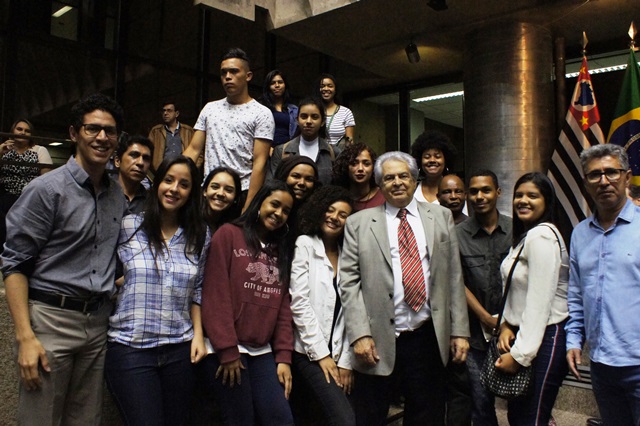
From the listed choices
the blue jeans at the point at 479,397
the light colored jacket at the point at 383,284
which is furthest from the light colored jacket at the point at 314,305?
the blue jeans at the point at 479,397

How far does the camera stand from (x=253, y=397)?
11.2 ft

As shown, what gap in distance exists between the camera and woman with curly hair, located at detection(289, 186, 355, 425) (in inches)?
140

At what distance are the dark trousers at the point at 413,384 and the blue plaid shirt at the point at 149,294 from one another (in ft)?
3.97

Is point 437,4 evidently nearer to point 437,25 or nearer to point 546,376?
point 437,25

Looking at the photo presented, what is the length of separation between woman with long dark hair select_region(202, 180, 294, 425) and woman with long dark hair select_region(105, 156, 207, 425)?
129 millimetres

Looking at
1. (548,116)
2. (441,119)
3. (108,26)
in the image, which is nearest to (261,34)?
(108,26)

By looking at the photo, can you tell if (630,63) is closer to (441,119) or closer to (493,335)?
(441,119)

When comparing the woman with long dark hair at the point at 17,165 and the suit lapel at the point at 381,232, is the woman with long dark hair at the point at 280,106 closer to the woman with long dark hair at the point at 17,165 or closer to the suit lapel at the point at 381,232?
the suit lapel at the point at 381,232

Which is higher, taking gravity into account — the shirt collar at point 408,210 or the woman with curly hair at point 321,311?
the shirt collar at point 408,210

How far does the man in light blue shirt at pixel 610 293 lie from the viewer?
9.57ft

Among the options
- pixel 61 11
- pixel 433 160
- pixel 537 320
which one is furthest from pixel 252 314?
pixel 61 11

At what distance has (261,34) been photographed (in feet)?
34.6

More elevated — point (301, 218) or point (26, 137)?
point (26, 137)

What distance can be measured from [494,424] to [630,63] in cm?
597
